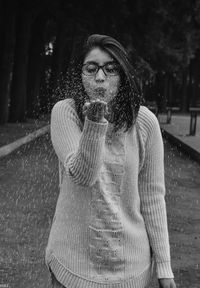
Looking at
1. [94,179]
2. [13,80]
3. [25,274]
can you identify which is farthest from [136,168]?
[13,80]

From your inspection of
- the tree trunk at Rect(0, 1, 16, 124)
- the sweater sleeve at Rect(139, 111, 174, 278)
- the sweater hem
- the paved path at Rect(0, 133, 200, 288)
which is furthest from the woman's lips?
the tree trunk at Rect(0, 1, 16, 124)

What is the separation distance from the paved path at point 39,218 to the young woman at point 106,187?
308cm

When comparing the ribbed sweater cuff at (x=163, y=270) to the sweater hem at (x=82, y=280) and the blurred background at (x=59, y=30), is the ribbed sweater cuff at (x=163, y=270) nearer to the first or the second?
the sweater hem at (x=82, y=280)

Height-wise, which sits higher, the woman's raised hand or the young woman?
the woman's raised hand

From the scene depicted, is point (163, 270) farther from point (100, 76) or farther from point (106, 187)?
point (100, 76)

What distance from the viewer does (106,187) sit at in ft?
7.31

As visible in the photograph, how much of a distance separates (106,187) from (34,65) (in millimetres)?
32188

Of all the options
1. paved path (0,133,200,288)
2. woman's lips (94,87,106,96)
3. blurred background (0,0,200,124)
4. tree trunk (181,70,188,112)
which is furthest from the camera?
tree trunk (181,70,188,112)

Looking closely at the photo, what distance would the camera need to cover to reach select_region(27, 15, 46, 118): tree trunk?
1296 inches

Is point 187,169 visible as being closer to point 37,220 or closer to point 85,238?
point 37,220

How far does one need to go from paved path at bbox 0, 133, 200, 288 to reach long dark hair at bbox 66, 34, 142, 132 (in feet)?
10.6

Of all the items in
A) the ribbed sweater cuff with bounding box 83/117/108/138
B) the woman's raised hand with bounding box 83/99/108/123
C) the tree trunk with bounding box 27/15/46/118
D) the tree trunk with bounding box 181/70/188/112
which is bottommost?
the tree trunk with bounding box 181/70/188/112

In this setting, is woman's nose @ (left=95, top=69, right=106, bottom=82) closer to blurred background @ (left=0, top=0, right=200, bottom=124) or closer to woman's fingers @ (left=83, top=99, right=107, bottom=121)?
woman's fingers @ (left=83, top=99, right=107, bottom=121)

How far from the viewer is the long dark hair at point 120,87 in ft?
7.34
